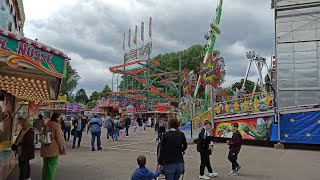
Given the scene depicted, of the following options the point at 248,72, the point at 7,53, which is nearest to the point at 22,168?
the point at 7,53

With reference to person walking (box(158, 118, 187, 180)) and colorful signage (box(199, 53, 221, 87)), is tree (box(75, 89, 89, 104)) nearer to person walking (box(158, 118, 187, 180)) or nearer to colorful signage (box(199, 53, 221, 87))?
colorful signage (box(199, 53, 221, 87))

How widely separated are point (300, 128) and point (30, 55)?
15.0m

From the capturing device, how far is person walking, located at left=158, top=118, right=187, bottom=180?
5289 mm

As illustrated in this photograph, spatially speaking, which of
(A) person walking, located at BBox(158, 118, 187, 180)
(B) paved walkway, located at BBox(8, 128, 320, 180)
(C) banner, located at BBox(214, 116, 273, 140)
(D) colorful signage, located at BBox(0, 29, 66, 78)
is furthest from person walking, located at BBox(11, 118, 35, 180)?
(C) banner, located at BBox(214, 116, 273, 140)

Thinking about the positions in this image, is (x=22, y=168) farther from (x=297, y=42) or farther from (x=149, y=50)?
(x=149, y=50)

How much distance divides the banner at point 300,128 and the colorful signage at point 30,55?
14.1 meters

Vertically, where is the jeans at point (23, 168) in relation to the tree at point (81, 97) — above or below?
below

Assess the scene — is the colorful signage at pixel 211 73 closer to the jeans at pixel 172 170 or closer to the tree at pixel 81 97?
the jeans at pixel 172 170

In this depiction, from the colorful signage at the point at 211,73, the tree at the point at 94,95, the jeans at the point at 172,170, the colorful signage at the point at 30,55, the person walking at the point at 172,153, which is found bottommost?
the jeans at the point at 172,170

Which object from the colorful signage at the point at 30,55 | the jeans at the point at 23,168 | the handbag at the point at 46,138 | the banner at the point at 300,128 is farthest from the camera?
the banner at the point at 300,128

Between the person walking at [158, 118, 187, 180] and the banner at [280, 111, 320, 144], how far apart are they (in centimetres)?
1268

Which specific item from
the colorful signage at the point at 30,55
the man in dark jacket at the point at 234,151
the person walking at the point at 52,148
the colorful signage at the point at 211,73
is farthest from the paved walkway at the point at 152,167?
the colorful signage at the point at 211,73

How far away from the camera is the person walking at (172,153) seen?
208 inches

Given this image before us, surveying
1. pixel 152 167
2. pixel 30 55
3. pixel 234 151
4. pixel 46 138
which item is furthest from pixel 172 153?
pixel 152 167
